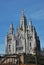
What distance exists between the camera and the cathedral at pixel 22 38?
137 meters

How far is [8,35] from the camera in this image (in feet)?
481

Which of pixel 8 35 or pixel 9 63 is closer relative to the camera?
pixel 9 63

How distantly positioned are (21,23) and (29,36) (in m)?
12.1

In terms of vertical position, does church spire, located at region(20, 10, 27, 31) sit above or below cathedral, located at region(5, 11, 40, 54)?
above

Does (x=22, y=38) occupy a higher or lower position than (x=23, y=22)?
lower

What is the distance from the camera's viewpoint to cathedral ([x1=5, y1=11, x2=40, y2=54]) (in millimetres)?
137375

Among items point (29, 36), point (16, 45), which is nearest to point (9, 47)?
point (16, 45)

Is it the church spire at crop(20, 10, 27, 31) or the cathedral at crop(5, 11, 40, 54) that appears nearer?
the cathedral at crop(5, 11, 40, 54)

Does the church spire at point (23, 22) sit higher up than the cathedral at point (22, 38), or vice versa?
the church spire at point (23, 22)

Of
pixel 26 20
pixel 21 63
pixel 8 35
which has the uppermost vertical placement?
pixel 26 20

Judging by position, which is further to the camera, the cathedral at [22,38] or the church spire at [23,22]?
the church spire at [23,22]

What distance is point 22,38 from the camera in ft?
472

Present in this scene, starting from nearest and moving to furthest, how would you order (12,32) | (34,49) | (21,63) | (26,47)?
(34,49) < (21,63) < (26,47) < (12,32)

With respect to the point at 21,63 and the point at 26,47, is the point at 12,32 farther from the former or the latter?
the point at 21,63
